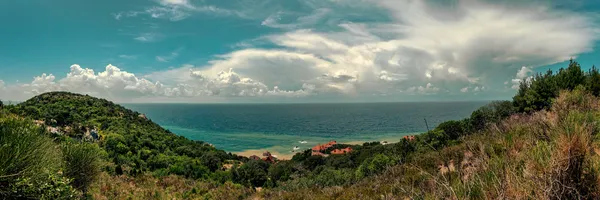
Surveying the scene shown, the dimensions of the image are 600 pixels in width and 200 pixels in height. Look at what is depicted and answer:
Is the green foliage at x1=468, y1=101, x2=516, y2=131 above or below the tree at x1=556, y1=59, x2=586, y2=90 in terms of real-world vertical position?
below

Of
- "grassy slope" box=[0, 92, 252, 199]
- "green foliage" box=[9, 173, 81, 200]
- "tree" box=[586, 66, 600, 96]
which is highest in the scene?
"tree" box=[586, 66, 600, 96]

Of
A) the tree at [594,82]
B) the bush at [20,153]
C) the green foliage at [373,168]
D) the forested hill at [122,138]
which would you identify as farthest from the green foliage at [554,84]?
the forested hill at [122,138]

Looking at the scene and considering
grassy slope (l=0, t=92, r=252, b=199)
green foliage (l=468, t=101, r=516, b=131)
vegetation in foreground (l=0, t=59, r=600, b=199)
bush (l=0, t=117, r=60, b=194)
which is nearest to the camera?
vegetation in foreground (l=0, t=59, r=600, b=199)

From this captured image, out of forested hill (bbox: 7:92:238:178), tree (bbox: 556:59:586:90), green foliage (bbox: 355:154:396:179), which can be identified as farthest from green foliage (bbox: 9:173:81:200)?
tree (bbox: 556:59:586:90)

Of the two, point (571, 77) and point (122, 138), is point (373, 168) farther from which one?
point (122, 138)

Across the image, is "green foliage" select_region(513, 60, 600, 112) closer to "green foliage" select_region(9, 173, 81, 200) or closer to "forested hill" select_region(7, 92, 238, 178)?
"green foliage" select_region(9, 173, 81, 200)

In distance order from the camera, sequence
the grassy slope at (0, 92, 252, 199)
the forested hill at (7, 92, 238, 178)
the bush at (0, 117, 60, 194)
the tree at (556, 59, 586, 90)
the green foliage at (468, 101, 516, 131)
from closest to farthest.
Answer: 1. the bush at (0, 117, 60, 194)
2. the grassy slope at (0, 92, 252, 199)
3. the tree at (556, 59, 586, 90)
4. the green foliage at (468, 101, 516, 131)
5. the forested hill at (7, 92, 238, 178)

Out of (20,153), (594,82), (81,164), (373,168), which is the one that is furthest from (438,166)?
(594,82)

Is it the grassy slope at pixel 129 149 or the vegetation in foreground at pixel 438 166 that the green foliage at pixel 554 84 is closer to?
the vegetation in foreground at pixel 438 166
